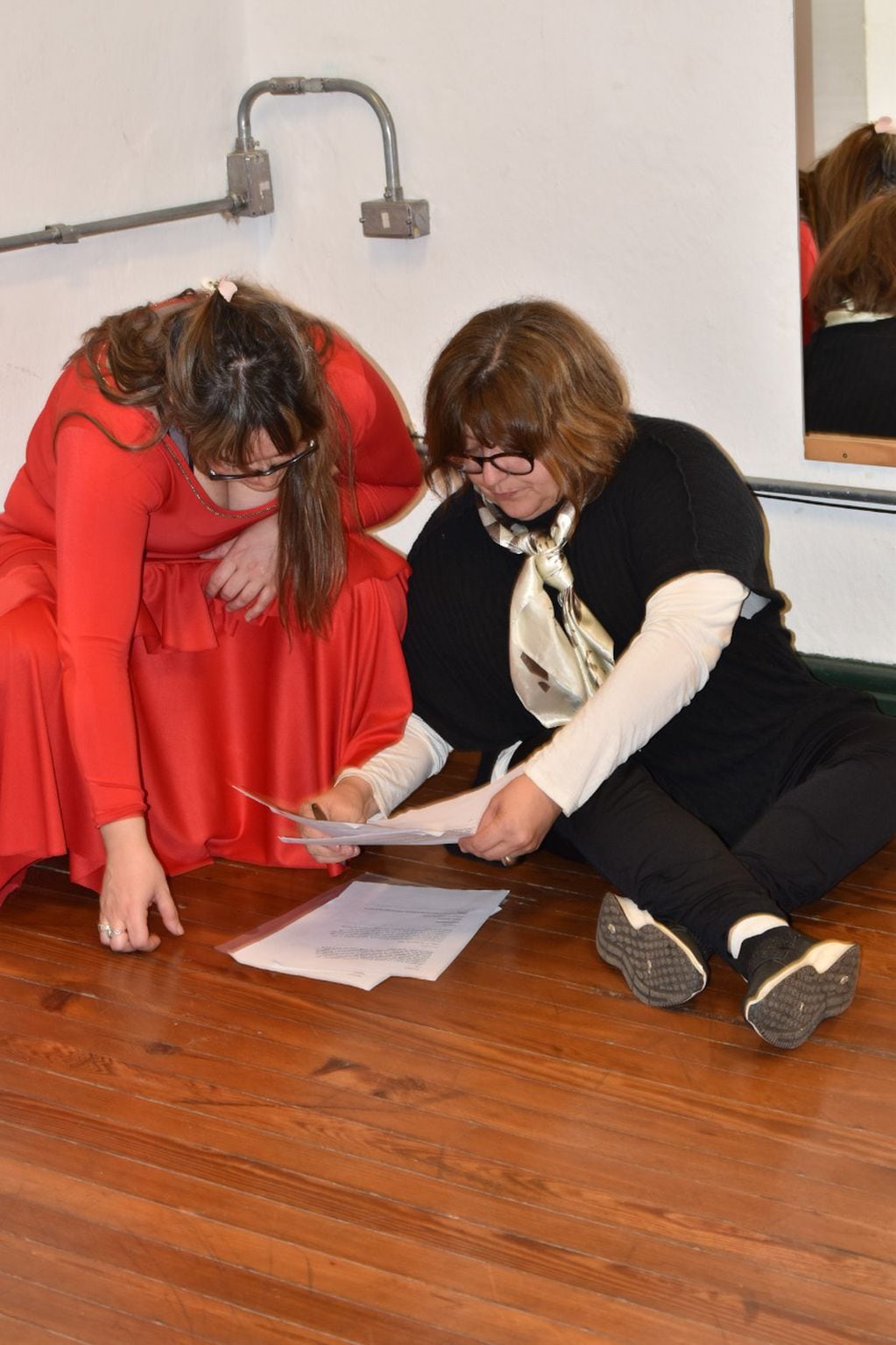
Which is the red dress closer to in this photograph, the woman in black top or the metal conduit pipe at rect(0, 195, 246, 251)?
the woman in black top

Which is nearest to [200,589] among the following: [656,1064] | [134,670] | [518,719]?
[134,670]

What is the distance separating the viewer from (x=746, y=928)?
5.10 feet

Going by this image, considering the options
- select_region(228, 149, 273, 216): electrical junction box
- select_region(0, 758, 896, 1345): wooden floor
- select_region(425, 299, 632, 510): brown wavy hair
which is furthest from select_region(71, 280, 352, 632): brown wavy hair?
select_region(228, 149, 273, 216): electrical junction box

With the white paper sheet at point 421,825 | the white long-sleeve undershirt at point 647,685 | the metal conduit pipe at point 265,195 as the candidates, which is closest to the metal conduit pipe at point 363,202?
the metal conduit pipe at point 265,195

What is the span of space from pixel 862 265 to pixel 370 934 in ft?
3.72

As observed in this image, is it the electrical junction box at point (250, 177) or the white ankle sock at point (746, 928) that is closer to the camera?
the white ankle sock at point (746, 928)

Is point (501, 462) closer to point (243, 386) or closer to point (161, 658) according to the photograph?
point (243, 386)

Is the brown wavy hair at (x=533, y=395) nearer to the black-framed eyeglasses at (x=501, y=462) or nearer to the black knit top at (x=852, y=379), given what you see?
the black-framed eyeglasses at (x=501, y=462)

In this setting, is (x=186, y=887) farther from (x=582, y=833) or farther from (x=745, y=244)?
(x=745, y=244)

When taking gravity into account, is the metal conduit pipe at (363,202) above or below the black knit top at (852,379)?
above

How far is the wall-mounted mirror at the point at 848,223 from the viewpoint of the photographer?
6.41ft

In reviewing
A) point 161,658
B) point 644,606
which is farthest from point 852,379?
point 161,658

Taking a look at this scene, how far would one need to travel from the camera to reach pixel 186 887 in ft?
6.47

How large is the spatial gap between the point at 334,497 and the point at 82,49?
0.93 metres
